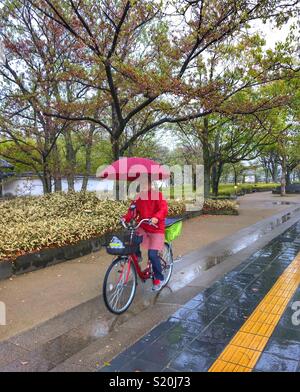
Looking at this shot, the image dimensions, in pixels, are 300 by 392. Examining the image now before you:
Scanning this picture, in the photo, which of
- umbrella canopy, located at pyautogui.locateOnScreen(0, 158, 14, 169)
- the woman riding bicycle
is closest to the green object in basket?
the woman riding bicycle

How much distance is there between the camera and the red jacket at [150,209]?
15.2ft

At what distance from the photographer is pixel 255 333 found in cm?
364

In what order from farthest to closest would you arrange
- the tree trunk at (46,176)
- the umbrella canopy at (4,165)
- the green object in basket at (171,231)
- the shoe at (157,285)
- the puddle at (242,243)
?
the umbrella canopy at (4,165), the tree trunk at (46,176), the puddle at (242,243), the green object in basket at (171,231), the shoe at (157,285)

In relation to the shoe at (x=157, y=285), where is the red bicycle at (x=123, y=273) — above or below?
above

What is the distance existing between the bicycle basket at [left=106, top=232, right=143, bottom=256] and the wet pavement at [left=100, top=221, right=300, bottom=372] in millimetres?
944

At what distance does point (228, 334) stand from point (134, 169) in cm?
227

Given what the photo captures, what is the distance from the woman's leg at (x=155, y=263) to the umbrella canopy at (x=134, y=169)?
3.34 feet

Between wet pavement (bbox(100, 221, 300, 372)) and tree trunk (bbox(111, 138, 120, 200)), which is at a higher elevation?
tree trunk (bbox(111, 138, 120, 200))

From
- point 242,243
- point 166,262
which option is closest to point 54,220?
point 166,262

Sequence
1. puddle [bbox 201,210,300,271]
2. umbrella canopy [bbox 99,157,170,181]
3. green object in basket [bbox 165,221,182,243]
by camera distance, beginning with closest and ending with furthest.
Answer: umbrella canopy [bbox 99,157,170,181] → green object in basket [bbox 165,221,182,243] → puddle [bbox 201,210,300,271]

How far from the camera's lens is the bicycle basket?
4.20 meters

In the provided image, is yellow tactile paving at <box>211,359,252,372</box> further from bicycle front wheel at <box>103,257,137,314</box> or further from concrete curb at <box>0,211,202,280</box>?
concrete curb at <box>0,211,202,280</box>

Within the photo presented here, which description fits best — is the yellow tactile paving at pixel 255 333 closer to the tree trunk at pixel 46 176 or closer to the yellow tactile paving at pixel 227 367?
the yellow tactile paving at pixel 227 367

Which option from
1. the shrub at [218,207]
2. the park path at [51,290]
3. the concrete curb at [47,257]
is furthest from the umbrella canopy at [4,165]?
the shrub at [218,207]
